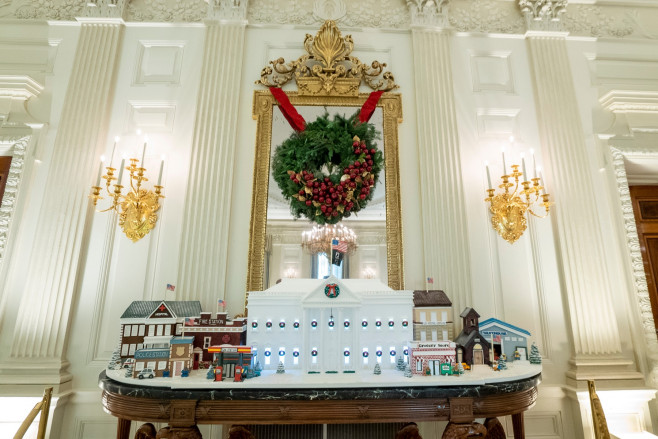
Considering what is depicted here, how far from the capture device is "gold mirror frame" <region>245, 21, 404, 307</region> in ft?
11.5

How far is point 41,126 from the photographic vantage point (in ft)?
11.7

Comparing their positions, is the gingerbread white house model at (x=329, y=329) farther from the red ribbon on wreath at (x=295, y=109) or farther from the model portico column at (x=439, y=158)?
the red ribbon on wreath at (x=295, y=109)

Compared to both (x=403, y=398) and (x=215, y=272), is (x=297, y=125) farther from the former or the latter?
(x=403, y=398)

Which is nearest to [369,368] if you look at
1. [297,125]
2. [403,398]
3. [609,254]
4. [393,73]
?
[403,398]

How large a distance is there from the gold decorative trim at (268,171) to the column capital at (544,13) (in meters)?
1.92

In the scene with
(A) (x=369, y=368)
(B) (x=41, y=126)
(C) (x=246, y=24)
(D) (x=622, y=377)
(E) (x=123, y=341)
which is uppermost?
(C) (x=246, y=24)

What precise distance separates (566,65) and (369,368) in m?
4.04

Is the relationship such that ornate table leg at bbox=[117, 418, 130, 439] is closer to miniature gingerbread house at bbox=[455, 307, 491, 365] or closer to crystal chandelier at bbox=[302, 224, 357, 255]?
crystal chandelier at bbox=[302, 224, 357, 255]

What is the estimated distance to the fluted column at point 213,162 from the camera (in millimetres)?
3332

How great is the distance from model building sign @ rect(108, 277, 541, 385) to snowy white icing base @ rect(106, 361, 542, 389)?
46 millimetres

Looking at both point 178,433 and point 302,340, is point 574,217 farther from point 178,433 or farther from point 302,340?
point 178,433

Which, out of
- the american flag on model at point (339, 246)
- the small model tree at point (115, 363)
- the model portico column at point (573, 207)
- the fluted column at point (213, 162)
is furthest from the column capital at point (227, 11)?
the small model tree at point (115, 363)

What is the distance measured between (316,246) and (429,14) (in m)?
3.07

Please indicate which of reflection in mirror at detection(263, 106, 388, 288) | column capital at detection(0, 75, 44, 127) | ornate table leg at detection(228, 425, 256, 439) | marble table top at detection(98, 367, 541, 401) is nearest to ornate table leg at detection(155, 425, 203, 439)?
marble table top at detection(98, 367, 541, 401)
